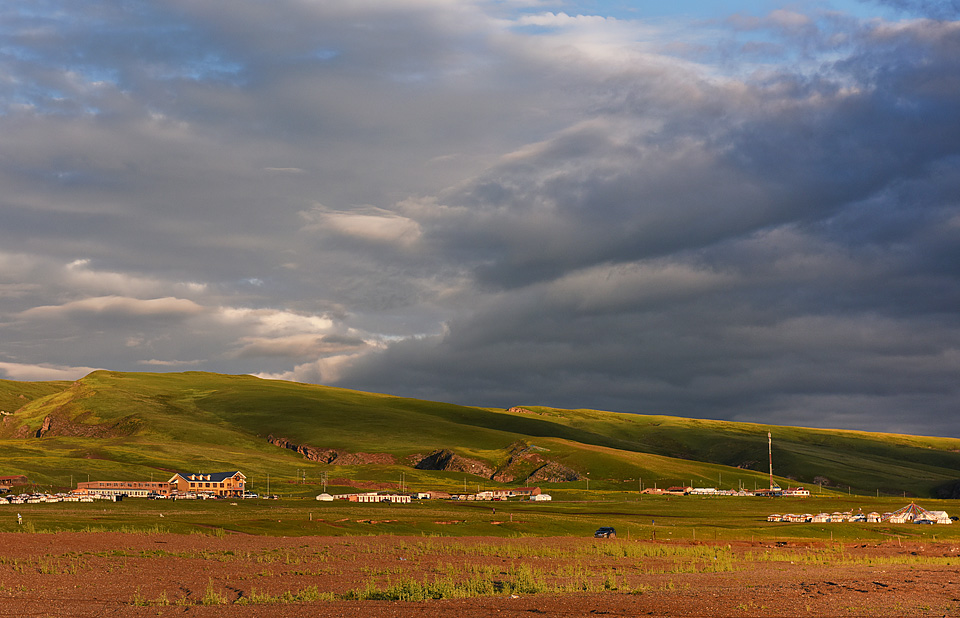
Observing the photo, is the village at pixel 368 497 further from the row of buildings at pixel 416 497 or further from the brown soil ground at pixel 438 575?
the brown soil ground at pixel 438 575

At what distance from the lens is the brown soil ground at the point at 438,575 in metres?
35.9

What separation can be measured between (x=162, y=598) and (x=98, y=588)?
21.5 ft

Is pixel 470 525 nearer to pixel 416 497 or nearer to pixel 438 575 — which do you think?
pixel 438 575

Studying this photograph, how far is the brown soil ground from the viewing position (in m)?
35.9

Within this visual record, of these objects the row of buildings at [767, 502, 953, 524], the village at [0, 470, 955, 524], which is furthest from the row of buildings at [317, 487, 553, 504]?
the row of buildings at [767, 502, 953, 524]

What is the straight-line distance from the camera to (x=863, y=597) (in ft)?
131

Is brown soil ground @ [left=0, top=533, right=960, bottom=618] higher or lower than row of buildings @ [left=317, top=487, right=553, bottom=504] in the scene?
higher

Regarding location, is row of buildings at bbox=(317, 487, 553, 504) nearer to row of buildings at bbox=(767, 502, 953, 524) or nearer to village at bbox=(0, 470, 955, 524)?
village at bbox=(0, 470, 955, 524)

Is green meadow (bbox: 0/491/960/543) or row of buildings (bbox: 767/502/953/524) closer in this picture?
green meadow (bbox: 0/491/960/543)

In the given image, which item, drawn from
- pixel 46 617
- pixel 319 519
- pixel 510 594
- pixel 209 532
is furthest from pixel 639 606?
pixel 319 519

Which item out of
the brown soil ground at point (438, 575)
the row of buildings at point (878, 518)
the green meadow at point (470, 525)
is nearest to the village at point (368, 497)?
the row of buildings at point (878, 518)

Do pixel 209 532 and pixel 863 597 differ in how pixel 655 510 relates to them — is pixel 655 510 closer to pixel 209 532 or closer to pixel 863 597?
pixel 209 532

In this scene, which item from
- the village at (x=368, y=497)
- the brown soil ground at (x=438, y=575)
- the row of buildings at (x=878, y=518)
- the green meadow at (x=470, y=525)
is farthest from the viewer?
the village at (x=368, y=497)

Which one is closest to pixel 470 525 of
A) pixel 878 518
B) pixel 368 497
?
pixel 878 518
